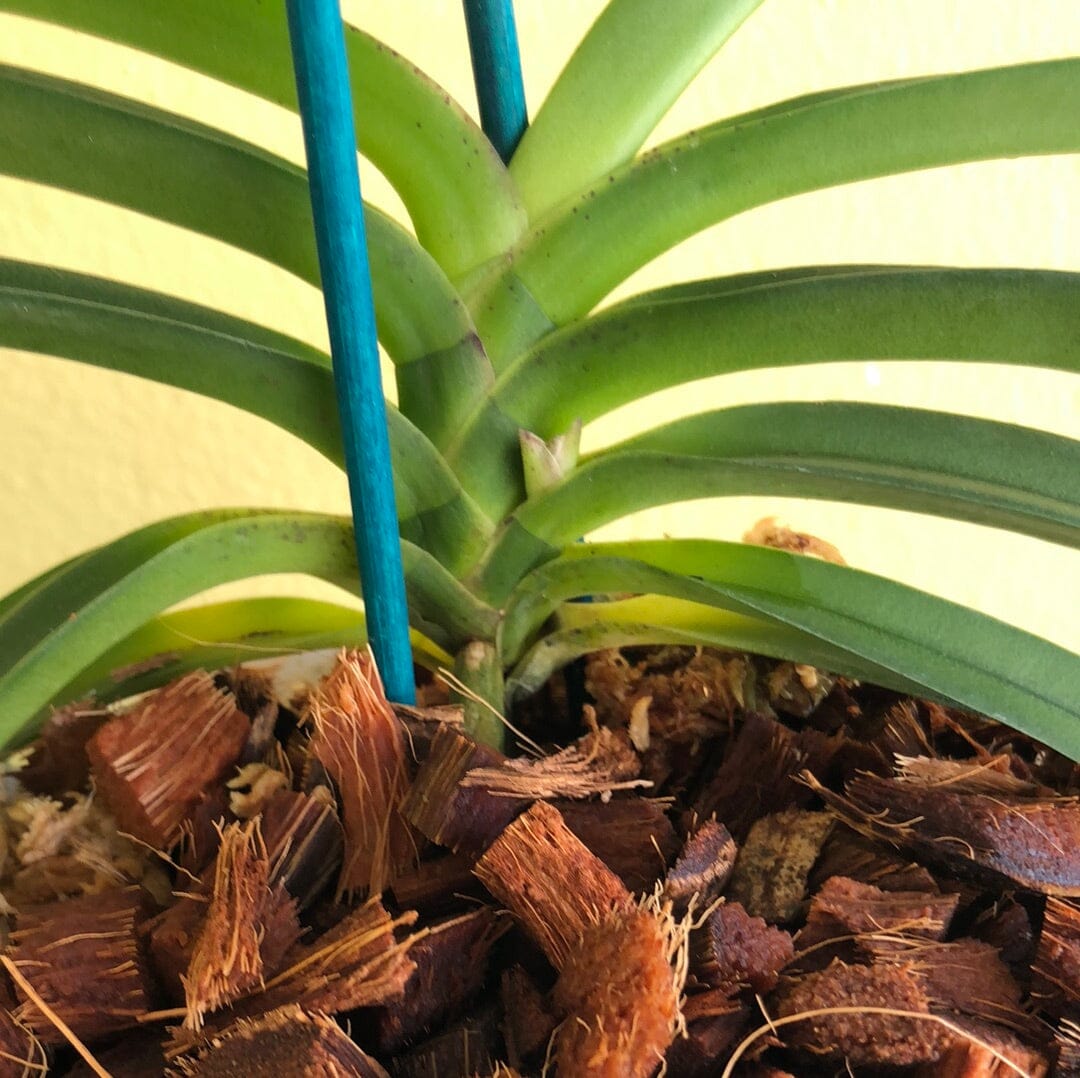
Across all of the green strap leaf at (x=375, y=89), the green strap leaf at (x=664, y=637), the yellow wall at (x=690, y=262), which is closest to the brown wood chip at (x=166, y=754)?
the green strap leaf at (x=664, y=637)

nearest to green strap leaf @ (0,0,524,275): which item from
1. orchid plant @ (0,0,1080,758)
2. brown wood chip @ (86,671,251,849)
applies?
orchid plant @ (0,0,1080,758)

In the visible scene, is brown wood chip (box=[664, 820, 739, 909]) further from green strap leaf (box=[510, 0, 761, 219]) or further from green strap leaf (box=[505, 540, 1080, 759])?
green strap leaf (box=[510, 0, 761, 219])

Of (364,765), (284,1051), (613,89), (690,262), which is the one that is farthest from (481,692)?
(690,262)

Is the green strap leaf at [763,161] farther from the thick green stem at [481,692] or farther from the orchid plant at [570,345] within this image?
the thick green stem at [481,692]

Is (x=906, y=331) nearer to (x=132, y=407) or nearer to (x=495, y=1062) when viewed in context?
(x=495, y=1062)

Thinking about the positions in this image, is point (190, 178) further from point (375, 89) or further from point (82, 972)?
point (82, 972)

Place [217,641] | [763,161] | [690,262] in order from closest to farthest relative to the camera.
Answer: [763,161] < [217,641] < [690,262]
